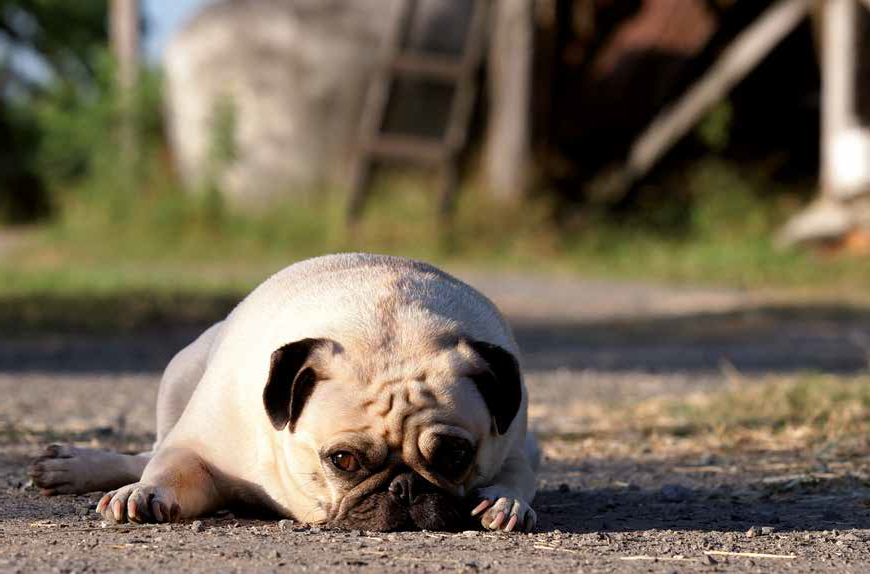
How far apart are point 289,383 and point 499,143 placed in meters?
12.0

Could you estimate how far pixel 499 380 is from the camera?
3.69 meters

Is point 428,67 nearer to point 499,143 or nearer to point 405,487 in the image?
point 499,143

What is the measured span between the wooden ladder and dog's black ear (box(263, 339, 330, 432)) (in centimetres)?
1175

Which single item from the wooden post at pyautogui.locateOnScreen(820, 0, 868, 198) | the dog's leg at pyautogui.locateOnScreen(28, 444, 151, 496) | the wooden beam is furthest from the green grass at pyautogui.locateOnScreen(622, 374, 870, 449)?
the wooden beam

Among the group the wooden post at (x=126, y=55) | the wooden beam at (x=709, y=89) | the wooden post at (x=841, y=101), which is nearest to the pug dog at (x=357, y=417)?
the wooden post at (x=841, y=101)

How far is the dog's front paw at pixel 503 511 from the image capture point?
12.3 feet

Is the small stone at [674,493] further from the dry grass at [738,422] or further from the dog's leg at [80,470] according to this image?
the dog's leg at [80,470]

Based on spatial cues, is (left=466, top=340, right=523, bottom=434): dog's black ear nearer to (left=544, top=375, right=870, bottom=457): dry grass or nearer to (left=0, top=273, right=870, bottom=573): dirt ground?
(left=0, top=273, right=870, bottom=573): dirt ground

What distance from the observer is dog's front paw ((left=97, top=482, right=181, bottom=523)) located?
3.77 metres

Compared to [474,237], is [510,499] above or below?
above

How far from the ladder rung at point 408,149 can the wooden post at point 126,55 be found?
13.1 feet

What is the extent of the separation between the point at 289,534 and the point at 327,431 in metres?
0.30

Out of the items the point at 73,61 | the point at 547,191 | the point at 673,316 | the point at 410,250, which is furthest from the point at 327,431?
the point at 73,61

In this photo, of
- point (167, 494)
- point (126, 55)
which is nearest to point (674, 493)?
point (167, 494)
